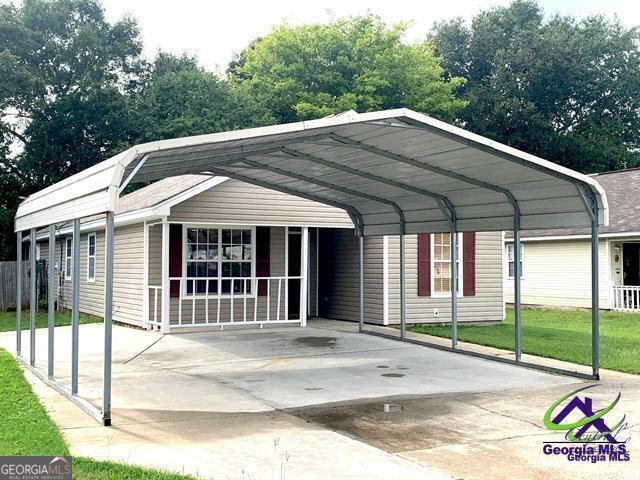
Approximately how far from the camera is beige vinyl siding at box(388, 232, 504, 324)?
15227mm

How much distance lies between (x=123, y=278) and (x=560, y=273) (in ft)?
41.4

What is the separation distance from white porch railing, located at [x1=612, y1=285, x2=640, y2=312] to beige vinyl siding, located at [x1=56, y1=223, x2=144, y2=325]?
12879 millimetres

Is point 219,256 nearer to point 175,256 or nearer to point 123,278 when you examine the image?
point 175,256

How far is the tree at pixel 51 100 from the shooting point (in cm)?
2806

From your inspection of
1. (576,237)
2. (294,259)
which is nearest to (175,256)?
(294,259)

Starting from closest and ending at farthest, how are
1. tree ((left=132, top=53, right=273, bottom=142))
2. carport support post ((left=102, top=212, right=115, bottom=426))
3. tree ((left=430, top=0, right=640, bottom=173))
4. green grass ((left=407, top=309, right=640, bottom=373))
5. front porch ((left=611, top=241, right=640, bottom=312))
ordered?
1. carport support post ((left=102, top=212, right=115, bottom=426))
2. green grass ((left=407, top=309, right=640, bottom=373))
3. front porch ((left=611, top=241, right=640, bottom=312))
4. tree ((left=132, top=53, right=273, bottom=142))
5. tree ((left=430, top=0, right=640, bottom=173))

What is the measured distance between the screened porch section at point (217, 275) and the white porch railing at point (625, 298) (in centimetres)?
956

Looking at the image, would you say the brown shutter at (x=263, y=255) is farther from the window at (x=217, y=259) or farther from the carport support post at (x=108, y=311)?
the carport support post at (x=108, y=311)

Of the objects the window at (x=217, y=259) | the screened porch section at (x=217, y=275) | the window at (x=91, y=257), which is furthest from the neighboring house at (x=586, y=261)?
the window at (x=91, y=257)

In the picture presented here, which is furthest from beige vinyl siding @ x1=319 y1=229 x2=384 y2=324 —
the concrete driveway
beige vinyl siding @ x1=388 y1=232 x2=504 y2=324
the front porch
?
the front porch

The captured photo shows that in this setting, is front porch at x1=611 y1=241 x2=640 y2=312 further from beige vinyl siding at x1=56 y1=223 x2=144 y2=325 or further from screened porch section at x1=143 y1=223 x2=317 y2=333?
beige vinyl siding at x1=56 y1=223 x2=144 y2=325

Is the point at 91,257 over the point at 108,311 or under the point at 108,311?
over

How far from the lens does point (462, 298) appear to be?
15.6m

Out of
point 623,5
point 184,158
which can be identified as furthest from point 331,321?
point 623,5
